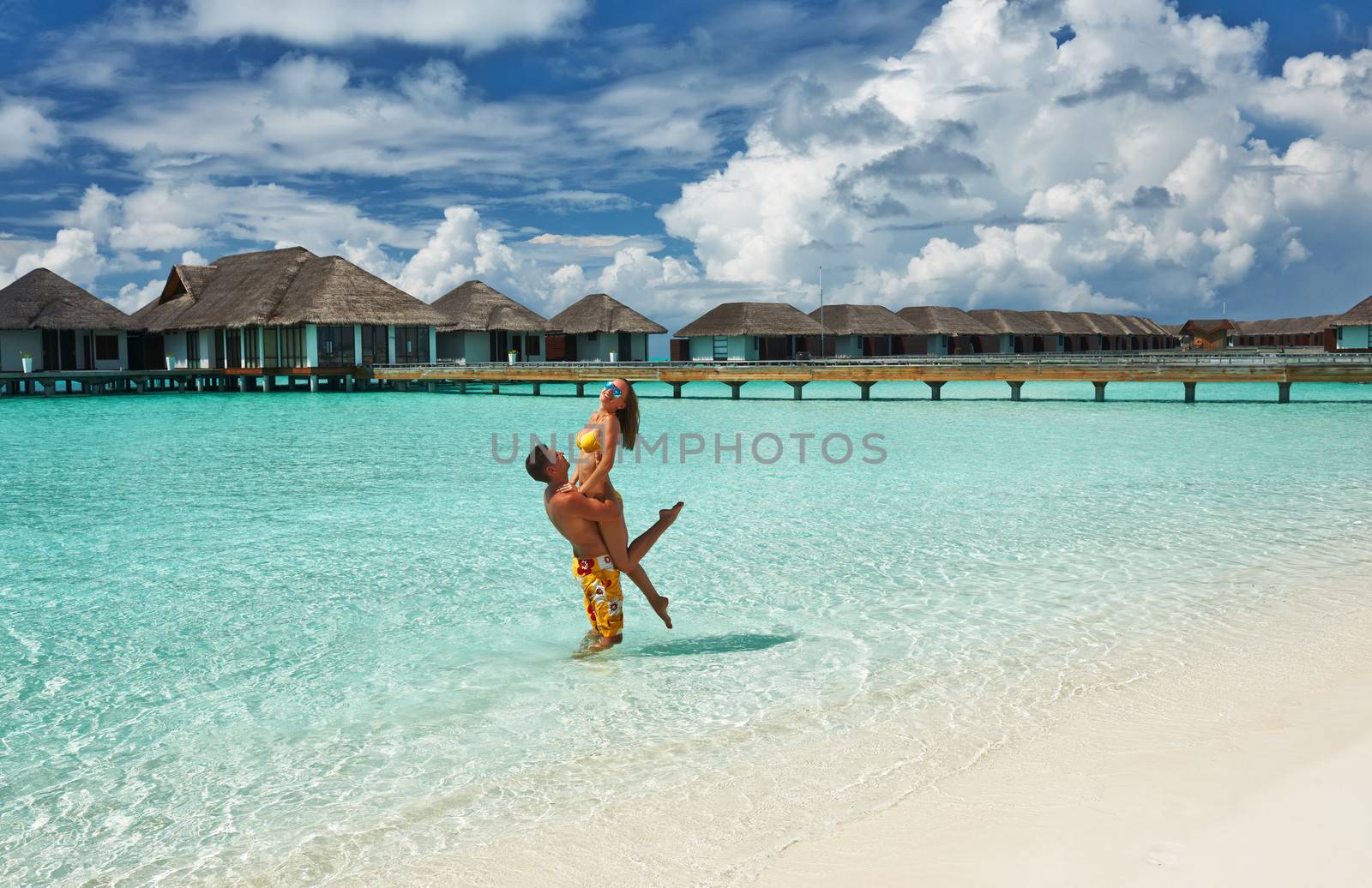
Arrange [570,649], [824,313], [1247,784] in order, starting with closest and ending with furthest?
[1247,784] < [570,649] < [824,313]

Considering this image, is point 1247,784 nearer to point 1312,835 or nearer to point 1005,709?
point 1312,835

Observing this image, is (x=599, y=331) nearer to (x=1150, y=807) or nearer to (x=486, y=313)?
(x=486, y=313)

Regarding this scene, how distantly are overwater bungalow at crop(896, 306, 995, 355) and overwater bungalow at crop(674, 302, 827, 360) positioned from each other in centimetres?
1054

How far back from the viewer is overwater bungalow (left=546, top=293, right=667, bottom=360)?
51.8m

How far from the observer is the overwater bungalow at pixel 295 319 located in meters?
40.6

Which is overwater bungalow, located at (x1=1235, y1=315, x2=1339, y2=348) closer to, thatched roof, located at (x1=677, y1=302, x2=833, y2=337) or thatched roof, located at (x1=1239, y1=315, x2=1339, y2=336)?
thatched roof, located at (x1=1239, y1=315, x2=1339, y2=336)

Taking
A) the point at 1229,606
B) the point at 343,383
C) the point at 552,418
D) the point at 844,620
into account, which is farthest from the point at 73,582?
the point at 343,383

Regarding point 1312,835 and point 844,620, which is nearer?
point 1312,835

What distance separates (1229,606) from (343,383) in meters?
42.3

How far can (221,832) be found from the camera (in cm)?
394

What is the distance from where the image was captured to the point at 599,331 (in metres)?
51.5

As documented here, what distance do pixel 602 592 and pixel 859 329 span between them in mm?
55072

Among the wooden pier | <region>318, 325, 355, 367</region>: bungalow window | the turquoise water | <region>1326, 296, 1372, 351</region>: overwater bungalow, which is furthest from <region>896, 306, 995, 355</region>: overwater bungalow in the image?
the turquoise water

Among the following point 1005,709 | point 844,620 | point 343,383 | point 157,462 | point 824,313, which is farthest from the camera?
point 824,313
